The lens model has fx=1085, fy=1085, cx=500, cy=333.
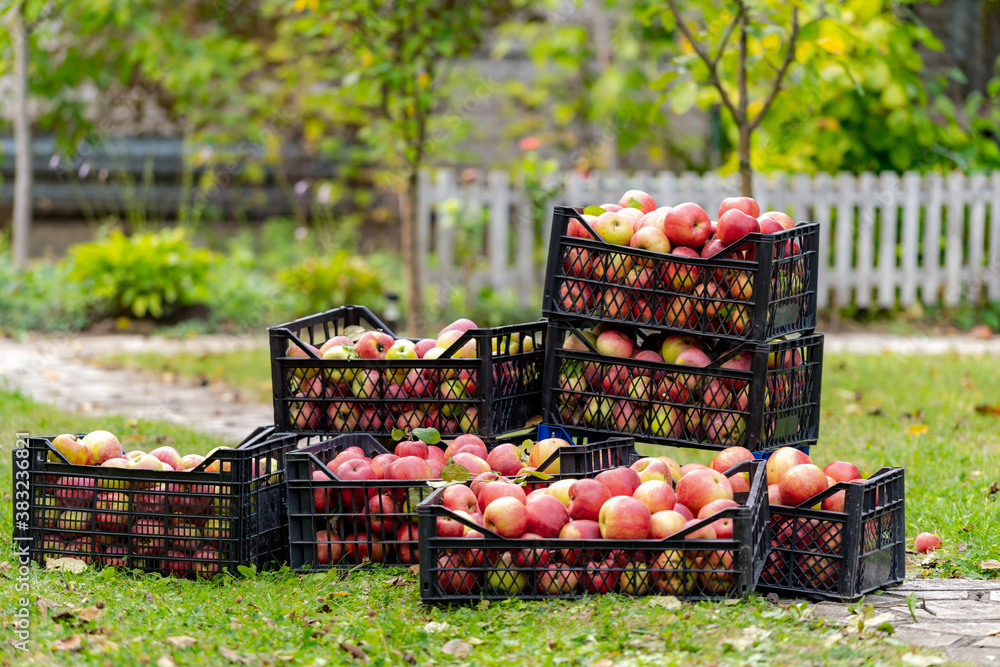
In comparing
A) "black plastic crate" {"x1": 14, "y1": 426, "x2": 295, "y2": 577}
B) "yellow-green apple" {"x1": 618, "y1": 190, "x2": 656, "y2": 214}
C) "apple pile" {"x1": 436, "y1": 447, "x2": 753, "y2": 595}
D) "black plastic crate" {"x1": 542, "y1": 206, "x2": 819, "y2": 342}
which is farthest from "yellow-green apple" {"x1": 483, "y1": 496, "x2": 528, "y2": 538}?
"yellow-green apple" {"x1": 618, "y1": 190, "x2": 656, "y2": 214}

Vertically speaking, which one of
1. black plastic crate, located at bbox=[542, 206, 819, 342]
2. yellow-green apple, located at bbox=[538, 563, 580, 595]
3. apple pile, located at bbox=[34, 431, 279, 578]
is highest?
black plastic crate, located at bbox=[542, 206, 819, 342]

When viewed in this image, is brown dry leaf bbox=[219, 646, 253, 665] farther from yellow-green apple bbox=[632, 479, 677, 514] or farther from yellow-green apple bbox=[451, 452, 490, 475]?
yellow-green apple bbox=[632, 479, 677, 514]

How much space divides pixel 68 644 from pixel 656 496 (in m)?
1.65

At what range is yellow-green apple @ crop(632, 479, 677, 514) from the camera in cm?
319

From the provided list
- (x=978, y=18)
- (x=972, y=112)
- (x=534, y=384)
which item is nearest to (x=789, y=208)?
(x=972, y=112)

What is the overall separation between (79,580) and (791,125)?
318 inches

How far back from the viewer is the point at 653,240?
3.83 m

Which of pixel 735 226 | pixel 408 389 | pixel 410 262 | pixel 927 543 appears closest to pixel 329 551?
pixel 408 389

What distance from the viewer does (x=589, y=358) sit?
395 centimetres

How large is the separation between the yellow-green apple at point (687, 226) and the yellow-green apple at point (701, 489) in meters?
0.89

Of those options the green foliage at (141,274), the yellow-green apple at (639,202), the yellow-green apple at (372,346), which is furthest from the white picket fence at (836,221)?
the yellow-green apple at (372,346)

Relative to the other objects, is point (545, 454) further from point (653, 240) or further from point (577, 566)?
point (653, 240)

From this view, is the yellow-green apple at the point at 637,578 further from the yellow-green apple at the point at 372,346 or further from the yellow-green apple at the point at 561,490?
the yellow-green apple at the point at 372,346

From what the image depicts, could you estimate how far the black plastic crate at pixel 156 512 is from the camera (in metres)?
3.43
